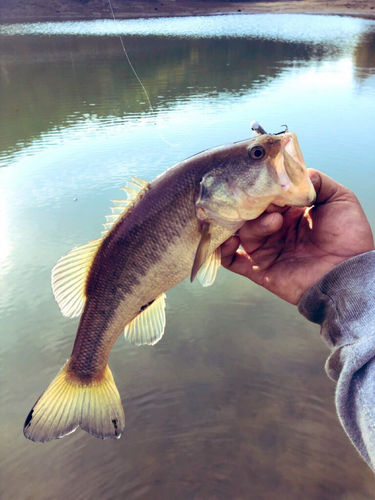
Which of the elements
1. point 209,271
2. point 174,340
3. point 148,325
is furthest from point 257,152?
point 174,340

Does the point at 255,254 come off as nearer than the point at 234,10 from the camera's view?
Yes

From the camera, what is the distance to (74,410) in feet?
7.19

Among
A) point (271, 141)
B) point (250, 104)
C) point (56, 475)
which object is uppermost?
point (271, 141)

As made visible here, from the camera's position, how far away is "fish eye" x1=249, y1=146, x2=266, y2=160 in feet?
6.71

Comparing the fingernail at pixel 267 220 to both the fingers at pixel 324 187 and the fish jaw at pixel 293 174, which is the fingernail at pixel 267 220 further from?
the fingers at pixel 324 187

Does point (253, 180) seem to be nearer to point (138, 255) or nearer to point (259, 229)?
point (259, 229)

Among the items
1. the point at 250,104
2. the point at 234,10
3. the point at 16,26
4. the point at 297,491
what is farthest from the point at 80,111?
the point at 234,10

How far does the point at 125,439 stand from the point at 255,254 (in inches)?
80.5

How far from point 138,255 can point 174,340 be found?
93.2 inches

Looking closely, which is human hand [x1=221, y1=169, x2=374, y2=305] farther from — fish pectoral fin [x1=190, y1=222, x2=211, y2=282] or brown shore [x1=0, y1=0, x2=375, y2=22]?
brown shore [x1=0, y1=0, x2=375, y2=22]

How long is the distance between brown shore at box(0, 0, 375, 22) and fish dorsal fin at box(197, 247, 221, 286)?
40564mm

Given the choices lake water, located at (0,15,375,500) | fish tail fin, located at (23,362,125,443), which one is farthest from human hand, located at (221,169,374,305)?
lake water, located at (0,15,375,500)

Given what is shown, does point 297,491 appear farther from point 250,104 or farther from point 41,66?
point 41,66

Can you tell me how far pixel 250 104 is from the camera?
11641mm
